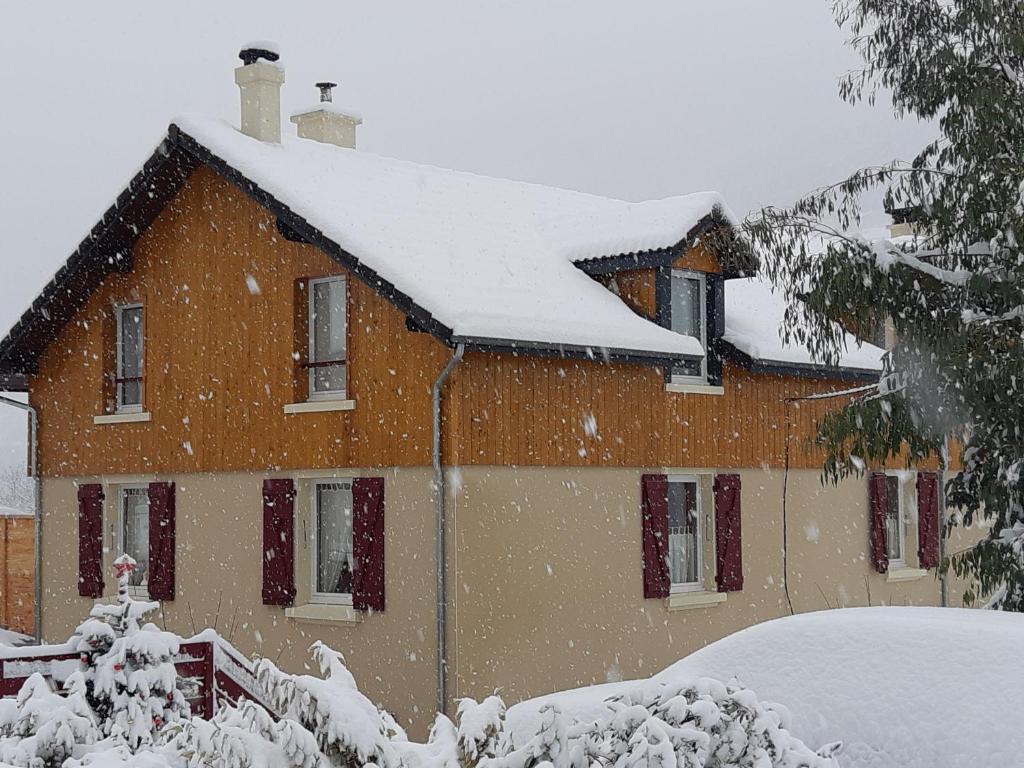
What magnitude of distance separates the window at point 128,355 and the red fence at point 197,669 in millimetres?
5763

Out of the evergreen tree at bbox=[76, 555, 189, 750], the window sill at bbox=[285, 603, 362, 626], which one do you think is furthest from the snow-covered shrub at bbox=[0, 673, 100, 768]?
the window sill at bbox=[285, 603, 362, 626]

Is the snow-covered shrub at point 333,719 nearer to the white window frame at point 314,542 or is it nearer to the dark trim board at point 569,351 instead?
the dark trim board at point 569,351

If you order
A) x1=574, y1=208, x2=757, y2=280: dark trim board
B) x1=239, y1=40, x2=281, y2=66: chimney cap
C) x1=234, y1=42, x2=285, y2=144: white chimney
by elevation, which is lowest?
x1=574, y1=208, x2=757, y2=280: dark trim board

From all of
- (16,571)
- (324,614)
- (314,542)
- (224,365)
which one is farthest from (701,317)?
(16,571)

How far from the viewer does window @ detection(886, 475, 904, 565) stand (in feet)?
62.7

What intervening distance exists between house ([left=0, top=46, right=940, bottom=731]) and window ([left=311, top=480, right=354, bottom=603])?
3cm

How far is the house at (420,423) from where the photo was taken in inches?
525

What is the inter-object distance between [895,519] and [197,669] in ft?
37.4

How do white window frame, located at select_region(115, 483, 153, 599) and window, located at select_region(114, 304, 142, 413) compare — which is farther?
window, located at select_region(114, 304, 142, 413)

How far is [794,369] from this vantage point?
16531 mm

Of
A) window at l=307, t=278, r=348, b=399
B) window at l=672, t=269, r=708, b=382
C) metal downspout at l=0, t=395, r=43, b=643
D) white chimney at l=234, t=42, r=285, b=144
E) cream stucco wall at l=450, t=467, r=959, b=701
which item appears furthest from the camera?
metal downspout at l=0, t=395, r=43, b=643

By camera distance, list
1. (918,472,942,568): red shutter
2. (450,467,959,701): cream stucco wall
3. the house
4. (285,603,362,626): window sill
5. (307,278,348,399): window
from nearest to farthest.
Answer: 1. (450,467,959,701): cream stucco wall
2. the house
3. (285,603,362,626): window sill
4. (307,278,348,399): window
5. (918,472,942,568): red shutter

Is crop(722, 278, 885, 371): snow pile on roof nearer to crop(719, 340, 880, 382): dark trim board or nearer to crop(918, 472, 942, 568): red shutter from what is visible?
crop(719, 340, 880, 382): dark trim board

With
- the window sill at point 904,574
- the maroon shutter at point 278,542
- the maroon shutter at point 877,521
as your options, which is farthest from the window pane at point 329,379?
the window sill at point 904,574
